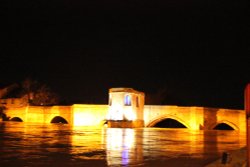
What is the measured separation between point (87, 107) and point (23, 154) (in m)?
39.4

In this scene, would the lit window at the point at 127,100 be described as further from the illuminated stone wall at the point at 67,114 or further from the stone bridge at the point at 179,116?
the illuminated stone wall at the point at 67,114

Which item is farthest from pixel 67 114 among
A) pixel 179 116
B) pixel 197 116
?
pixel 197 116

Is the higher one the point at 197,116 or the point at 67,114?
the point at 67,114

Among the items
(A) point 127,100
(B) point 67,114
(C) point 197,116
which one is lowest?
(C) point 197,116

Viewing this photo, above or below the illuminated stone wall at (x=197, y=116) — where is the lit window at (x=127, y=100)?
above

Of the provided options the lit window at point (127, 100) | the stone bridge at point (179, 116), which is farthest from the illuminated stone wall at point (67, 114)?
the lit window at point (127, 100)

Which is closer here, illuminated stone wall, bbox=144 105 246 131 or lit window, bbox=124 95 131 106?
lit window, bbox=124 95 131 106

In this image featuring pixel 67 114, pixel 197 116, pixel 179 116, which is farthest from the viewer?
pixel 67 114

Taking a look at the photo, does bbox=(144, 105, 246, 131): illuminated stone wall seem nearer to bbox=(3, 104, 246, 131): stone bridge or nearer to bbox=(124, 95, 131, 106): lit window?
bbox=(3, 104, 246, 131): stone bridge

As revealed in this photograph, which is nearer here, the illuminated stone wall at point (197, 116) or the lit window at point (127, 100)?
the lit window at point (127, 100)

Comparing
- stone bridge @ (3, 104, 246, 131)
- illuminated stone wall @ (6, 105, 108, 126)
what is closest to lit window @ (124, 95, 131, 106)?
stone bridge @ (3, 104, 246, 131)

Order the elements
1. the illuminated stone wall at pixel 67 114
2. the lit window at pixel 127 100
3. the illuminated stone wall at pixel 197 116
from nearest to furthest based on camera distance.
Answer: the lit window at pixel 127 100, the illuminated stone wall at pixel 197 116, the illuminated stone wall at pixel 67 114

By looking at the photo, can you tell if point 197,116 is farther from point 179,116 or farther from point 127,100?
point 127,100

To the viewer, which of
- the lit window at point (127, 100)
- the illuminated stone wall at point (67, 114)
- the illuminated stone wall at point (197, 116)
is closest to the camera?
the lit window at point (127, 100)
